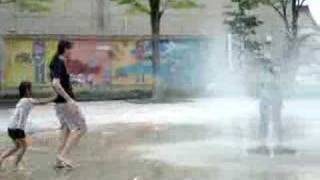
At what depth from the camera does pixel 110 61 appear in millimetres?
37031

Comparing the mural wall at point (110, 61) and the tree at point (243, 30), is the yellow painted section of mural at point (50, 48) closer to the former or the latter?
the mural wall at point (110, 61)

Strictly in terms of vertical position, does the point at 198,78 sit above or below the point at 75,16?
below

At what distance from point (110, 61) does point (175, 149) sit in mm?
24415

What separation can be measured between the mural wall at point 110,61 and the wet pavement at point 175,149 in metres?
14.3

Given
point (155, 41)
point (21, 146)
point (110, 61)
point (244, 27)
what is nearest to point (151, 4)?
point (155, 41)

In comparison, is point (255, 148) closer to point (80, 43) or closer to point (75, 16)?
point (80, 43)

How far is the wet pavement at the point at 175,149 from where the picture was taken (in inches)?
399

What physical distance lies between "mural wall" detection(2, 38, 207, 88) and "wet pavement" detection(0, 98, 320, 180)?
14281 mm

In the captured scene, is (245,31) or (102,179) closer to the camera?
(102,179)

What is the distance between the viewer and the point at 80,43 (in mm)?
36531

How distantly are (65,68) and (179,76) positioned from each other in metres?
26.5

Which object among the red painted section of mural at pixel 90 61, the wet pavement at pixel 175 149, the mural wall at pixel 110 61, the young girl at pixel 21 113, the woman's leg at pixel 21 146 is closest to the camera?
the wet pavement at pixel 175 149

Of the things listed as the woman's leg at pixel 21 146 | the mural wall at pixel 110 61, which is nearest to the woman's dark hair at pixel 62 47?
the woman's leg at pixel 21 146

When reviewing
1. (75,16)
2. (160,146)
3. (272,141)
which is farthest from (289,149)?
(75,16)
